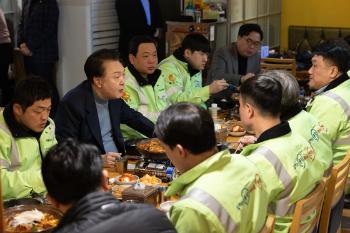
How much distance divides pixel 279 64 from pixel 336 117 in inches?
122

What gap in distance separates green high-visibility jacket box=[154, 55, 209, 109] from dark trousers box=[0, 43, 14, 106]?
2.33 metres

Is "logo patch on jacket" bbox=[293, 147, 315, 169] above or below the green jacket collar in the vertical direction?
below

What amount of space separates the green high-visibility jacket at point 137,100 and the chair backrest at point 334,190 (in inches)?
56.9

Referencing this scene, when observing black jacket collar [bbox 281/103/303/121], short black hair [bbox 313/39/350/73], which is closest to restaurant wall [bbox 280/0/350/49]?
short black hair [bbox 313/39/350/73]

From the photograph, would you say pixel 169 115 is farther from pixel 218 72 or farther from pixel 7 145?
pixel 218 72

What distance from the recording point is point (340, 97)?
341 cm

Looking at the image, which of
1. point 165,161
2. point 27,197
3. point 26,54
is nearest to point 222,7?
point 26,54

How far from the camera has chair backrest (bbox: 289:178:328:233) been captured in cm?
227

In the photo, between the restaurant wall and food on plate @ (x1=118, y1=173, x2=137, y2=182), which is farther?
the restaurant wall

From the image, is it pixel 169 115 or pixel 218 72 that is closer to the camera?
pixel 169 115

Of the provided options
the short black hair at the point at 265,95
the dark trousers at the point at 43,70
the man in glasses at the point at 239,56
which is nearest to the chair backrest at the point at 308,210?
the short black hair at the point at 265,95

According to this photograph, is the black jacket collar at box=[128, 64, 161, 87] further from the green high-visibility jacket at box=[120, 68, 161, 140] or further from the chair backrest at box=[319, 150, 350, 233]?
the chair backrest at box=[319, 150, 350, 233]

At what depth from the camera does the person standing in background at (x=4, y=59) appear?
6000mm

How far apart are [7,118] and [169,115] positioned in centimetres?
107
